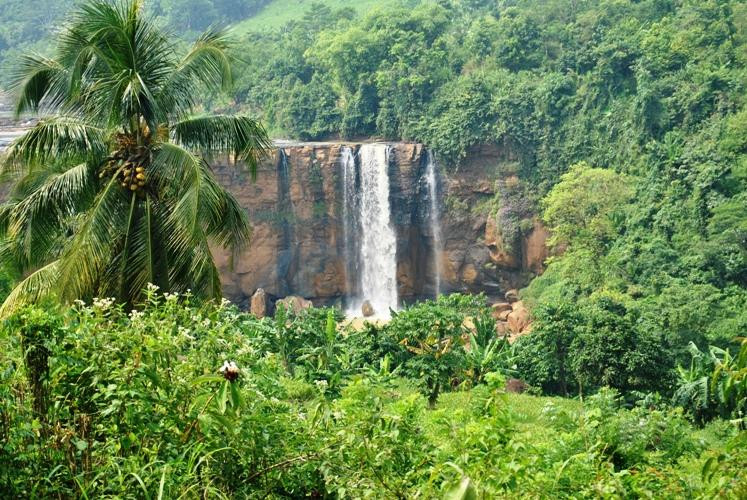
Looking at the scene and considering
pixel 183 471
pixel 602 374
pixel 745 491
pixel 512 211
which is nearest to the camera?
pixel 745 491

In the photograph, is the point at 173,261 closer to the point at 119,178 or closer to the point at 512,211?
the point at 119,178

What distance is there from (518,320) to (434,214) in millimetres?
5827

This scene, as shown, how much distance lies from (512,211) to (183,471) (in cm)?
2492

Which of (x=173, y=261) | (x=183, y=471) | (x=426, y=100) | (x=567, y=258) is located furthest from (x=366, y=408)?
(x=426, y=100)

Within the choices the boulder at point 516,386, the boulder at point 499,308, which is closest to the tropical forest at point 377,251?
the boulder at point 499,308

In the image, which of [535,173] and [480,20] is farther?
[480,20]

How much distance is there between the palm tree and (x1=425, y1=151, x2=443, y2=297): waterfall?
20047 millimetres

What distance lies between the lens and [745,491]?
3.30 meters

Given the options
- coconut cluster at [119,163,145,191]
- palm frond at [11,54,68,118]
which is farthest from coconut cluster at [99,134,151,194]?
palm frond at [11,54,68,118]

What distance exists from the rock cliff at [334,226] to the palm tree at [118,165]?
1878cm

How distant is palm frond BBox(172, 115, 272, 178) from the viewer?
941cm

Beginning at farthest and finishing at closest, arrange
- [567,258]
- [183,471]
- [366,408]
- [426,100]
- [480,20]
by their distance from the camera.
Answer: [480,20] < [426,100] < [567,258] < [366,408] < [183,471]

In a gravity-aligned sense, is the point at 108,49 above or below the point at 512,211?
above

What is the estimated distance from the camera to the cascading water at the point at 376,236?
28.7 meters
